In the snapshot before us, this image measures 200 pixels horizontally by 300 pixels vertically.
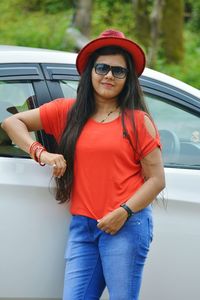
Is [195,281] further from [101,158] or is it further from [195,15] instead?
[195,15]

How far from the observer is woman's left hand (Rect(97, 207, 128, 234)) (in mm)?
3479

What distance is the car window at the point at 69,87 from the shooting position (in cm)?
401

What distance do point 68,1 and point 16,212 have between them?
52.7 feet

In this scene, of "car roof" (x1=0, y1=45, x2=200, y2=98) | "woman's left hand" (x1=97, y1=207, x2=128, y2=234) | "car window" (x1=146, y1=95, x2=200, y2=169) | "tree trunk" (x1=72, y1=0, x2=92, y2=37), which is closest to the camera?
"woman's left hand" (x1=97, y1=207, x2=128, y2=234)

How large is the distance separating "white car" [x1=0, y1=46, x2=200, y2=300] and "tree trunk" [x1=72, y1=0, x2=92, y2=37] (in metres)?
9.82

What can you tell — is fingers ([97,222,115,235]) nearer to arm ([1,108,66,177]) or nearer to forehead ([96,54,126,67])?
arm ([1,108,66,177])

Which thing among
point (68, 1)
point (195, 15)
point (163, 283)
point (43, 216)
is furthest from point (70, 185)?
point (195, 15)

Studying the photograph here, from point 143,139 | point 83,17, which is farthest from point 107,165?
point 83,17

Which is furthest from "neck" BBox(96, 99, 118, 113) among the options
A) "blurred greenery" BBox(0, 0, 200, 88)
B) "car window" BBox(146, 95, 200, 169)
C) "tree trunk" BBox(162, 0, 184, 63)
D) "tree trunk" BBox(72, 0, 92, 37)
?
"tree trunk" BBox(162, 0, 184, 63)

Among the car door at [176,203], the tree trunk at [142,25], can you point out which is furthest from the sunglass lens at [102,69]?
the tree trunk at [142,25]

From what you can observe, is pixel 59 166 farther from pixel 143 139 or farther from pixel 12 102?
pixel 12 102

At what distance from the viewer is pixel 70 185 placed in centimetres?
368

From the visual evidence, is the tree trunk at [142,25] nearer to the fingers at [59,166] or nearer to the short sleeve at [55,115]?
the short sleeve at [55,115]

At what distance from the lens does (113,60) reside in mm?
3580
